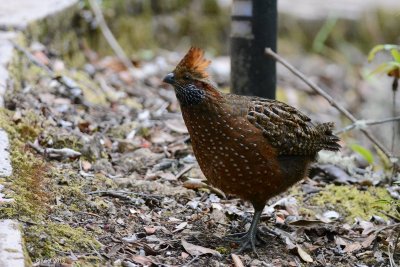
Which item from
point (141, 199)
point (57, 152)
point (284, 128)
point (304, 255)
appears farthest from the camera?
point (57, 152)

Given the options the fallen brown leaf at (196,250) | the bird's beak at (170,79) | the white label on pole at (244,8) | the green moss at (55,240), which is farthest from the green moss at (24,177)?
the white label on pole at (244,8)

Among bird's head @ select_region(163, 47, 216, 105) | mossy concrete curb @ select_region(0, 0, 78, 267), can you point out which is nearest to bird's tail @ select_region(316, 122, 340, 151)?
bird's head @ select_region(163, 47, 216, 105)

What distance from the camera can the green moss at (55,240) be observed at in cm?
318

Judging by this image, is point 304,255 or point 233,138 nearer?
point 233,138

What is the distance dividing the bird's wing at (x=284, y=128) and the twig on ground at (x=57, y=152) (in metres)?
1.28

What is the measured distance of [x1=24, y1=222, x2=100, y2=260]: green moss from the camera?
3176mm

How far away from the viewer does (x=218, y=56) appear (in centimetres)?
934

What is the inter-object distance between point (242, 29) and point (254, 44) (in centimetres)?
16

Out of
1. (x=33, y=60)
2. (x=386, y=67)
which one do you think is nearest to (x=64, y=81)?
(x=33, y=60)

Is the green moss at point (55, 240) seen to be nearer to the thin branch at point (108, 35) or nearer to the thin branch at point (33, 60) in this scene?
the thin branch at point (33, 60)

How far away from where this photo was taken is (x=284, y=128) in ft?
14.0

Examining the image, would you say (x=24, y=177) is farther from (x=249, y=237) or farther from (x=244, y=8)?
(x=244, y=8)

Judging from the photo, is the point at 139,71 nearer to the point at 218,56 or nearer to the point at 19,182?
the point at 218,56

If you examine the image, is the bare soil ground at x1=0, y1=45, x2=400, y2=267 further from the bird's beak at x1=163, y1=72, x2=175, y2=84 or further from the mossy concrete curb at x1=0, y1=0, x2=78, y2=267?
the bird's beak at x1=163, y1=72, x2=175, y2=84
